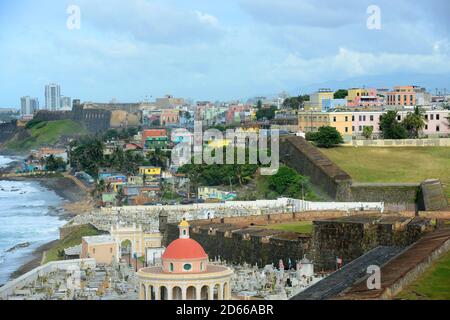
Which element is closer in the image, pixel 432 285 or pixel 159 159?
pixel 432 285

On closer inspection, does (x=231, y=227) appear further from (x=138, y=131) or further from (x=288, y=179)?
(x=138, y=131)

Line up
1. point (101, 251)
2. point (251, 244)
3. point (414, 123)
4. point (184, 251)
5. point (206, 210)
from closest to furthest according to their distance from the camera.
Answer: point (184, 251)
point (251, 244)
point (101, 251)
point (206, 210)
point (414, 123)

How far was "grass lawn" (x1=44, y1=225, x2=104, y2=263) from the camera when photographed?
158ft

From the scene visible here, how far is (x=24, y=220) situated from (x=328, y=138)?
16351mm

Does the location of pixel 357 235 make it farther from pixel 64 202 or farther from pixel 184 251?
pixel 64 202

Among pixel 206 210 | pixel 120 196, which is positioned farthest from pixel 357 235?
pixel 120 196

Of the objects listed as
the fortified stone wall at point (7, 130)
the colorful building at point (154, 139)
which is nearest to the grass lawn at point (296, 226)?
the colorful building at point (154, 139)

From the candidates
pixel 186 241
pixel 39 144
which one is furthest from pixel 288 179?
pixel 39 144

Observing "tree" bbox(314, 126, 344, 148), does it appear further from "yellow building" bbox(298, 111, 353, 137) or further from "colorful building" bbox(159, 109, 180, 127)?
"colorful building" bbox(159, 109, 180, 127)

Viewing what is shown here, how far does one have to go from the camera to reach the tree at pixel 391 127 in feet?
217

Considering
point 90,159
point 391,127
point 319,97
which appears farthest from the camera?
point 319,97

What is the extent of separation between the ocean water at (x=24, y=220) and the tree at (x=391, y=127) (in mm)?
17288

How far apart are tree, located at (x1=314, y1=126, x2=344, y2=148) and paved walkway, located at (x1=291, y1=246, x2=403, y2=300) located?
3027cm

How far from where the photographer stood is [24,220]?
6731cm
